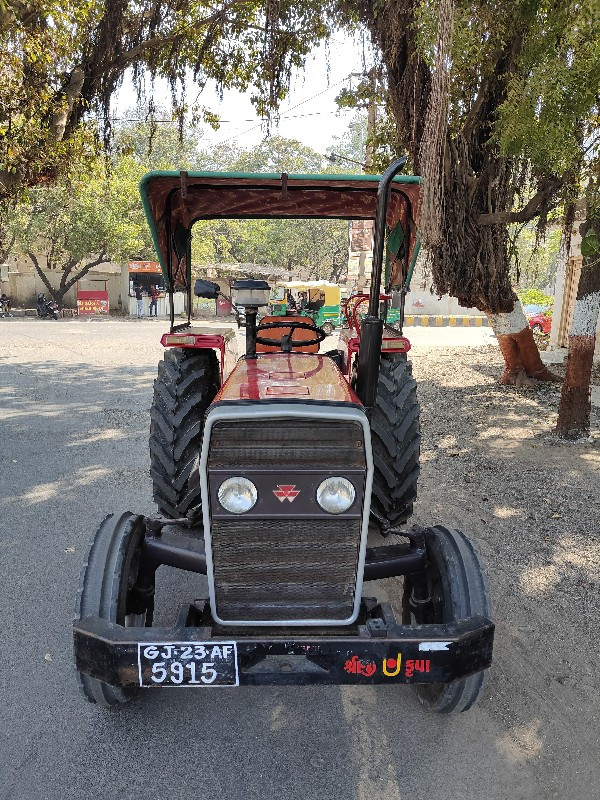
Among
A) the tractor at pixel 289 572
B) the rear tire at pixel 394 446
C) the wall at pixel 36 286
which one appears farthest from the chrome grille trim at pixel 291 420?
the wall at pixel 36 286

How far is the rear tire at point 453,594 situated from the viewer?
2.64 meters

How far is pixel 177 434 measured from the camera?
402 cm

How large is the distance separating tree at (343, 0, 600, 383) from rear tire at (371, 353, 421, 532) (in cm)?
326

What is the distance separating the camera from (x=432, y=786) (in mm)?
2441

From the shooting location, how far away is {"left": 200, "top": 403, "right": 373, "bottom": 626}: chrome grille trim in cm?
242

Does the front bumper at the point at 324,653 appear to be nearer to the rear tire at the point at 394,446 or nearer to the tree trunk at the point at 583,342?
the rear tire at the point at 394,446

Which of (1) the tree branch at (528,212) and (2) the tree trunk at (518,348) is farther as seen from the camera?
(2) the tree trunk at (518,348)

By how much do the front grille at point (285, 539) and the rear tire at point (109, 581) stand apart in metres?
0.42

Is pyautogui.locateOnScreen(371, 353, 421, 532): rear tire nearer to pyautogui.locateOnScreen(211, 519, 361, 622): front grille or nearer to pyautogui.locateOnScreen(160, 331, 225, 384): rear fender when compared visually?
pyautogui.locateOnScreen(160, 331, 225, 384): rear fender

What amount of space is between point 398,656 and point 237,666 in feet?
1.87

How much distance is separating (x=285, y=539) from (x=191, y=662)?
54 cm

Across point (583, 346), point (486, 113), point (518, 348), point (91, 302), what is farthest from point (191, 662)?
point (91, 302)

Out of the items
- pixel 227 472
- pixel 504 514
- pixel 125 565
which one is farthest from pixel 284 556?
pixel 504 514

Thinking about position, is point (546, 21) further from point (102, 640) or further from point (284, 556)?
point (102, 640)
